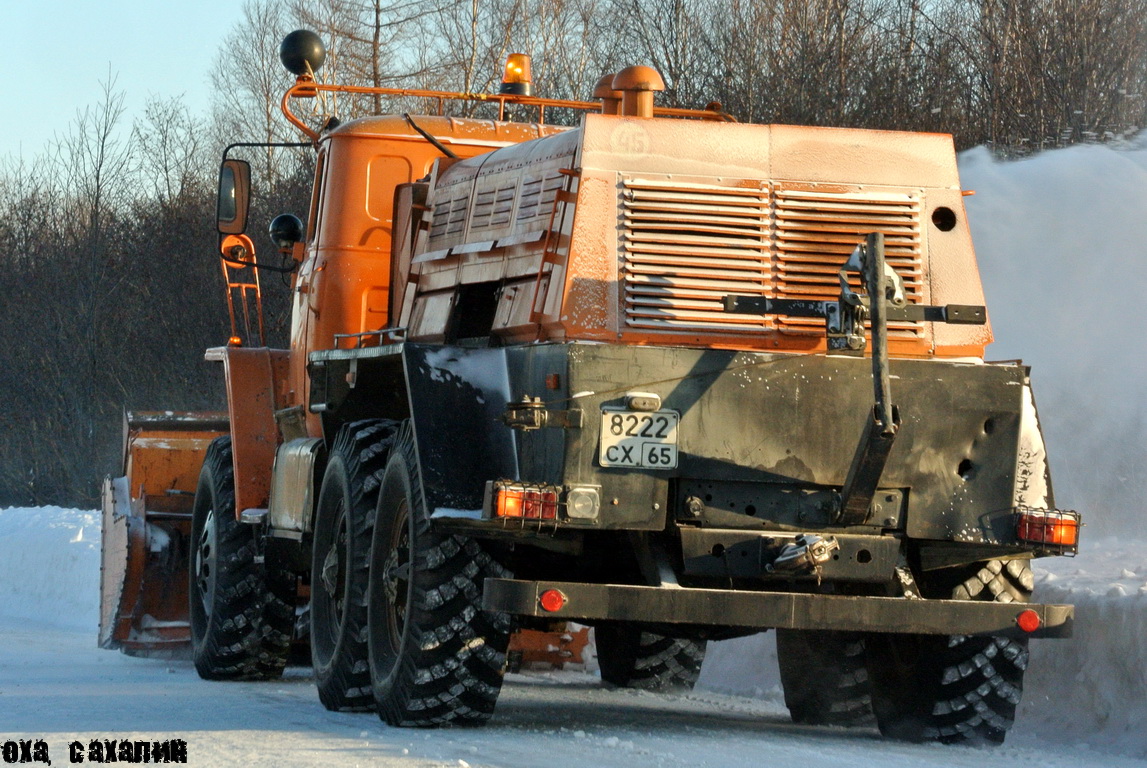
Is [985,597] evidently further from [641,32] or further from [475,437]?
[641,32]

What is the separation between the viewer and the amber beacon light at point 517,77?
436 inches

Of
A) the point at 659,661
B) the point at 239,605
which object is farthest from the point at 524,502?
the point at 239,605

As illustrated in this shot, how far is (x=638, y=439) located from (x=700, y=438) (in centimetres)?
26

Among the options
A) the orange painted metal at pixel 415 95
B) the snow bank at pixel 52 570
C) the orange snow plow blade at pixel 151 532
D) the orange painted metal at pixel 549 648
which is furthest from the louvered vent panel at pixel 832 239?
the snow bank at pixel 52 570

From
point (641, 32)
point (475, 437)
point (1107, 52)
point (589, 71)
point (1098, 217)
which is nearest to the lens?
point (475, 437)

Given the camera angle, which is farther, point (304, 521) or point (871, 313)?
point (304, 521)

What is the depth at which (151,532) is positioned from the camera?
485 inches

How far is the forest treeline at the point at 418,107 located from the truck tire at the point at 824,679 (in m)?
5.15

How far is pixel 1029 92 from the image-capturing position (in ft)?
67.5

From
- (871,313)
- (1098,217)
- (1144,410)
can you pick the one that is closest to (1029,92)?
(1098,217)

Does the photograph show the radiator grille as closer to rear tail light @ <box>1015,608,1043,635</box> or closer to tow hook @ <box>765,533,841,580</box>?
tow hook @ <box>765,533,841,580</box>

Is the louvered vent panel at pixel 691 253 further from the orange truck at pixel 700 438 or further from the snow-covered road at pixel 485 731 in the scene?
the snow-covered road at pixel 485 731

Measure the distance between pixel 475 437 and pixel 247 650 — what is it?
402cm

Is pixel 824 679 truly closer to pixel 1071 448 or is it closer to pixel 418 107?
pixel 1071 448
